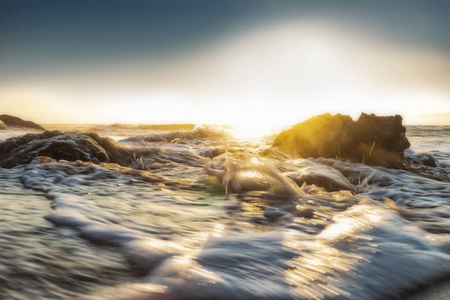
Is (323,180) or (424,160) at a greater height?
(323,180)

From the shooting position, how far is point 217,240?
5.92 ft

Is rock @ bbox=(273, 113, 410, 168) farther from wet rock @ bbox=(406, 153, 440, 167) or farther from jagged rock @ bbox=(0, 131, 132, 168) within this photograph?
jagged rock @ bbox=(0, 131, 132, 168)

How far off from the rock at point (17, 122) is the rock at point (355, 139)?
108ft

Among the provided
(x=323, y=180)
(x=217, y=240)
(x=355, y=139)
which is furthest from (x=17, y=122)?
(x=217, y=240)

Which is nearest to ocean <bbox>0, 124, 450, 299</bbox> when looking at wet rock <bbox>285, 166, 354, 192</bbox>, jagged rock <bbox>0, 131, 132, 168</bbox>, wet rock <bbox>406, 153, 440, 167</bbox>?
wet rock <bbox>285, 166, 354, 192</bbox>

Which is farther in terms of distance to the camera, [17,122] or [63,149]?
[17,122]

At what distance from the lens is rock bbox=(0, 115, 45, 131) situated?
31.6 meters

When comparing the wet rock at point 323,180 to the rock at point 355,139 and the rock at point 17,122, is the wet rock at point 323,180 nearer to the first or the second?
the rock at point 355,139

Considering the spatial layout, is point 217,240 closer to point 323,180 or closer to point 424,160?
point 323,180

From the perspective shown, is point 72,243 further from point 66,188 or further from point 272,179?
point 272,179

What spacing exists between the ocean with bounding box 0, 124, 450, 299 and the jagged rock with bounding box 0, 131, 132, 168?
146cm

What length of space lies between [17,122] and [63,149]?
34293mm

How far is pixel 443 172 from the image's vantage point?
A: 5.79 meters

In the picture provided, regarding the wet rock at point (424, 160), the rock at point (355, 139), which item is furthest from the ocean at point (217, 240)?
the wet rock at point (424, 160)
